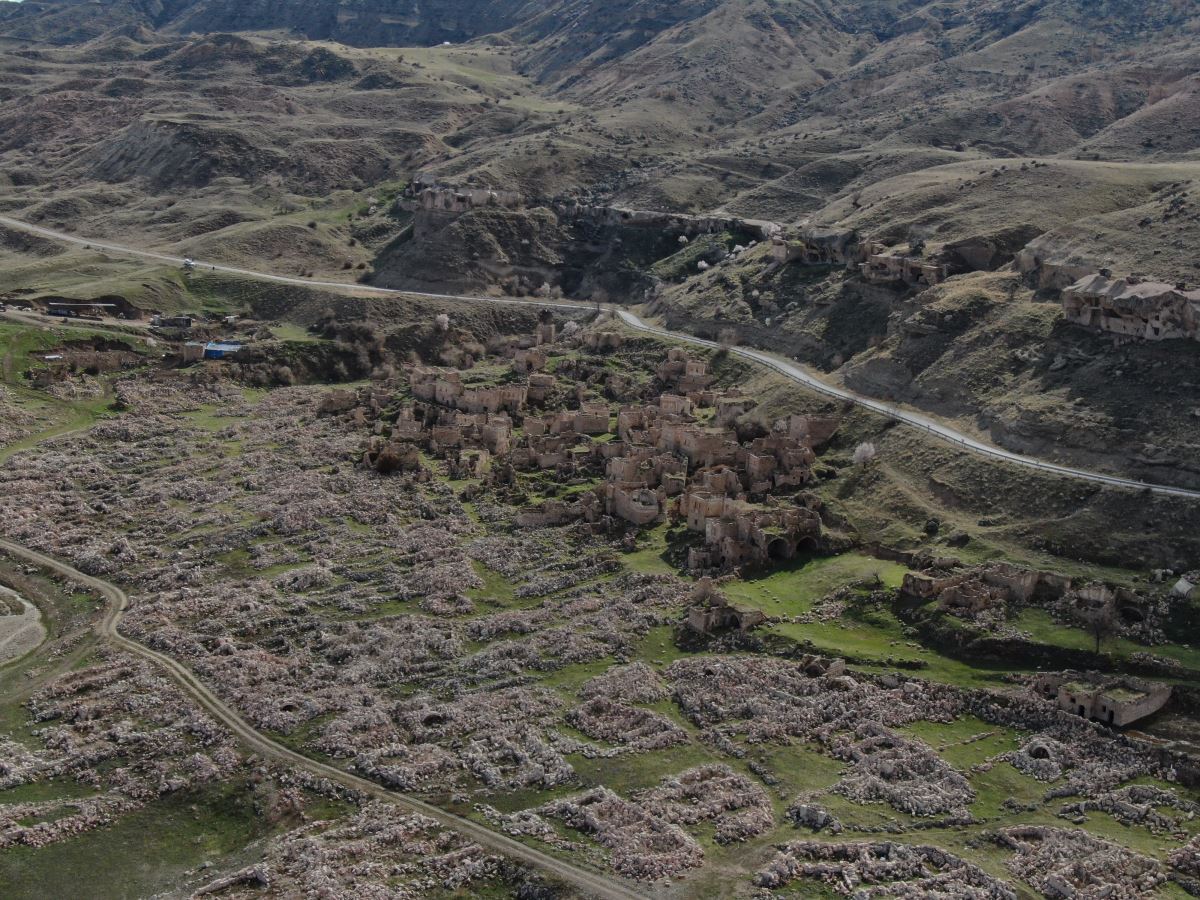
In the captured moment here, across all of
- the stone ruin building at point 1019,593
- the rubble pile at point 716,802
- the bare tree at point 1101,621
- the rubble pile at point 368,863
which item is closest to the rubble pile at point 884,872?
the rubble pile at point 716,802

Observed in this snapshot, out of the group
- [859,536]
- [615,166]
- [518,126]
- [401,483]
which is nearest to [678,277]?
[615,166]

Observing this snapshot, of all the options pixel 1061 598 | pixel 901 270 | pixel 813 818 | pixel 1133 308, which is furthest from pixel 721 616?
pixel 901 270

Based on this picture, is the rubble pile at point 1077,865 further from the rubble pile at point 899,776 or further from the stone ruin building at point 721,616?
the stone ruin building at point 721,616

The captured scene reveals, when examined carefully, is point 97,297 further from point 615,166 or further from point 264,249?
point 615,166

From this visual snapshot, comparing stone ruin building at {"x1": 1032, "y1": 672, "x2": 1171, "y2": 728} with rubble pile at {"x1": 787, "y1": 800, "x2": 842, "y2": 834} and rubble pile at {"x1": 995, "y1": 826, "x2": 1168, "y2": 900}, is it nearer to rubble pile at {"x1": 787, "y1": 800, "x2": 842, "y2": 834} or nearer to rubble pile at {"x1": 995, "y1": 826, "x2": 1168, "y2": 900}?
rubble pile at {"x1": 995, "y1": 826, "x2": 1168, "y2": 900}

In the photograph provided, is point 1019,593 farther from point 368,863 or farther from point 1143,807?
point 368,863

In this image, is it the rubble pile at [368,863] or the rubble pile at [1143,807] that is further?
the rubble pile at [1143,807]

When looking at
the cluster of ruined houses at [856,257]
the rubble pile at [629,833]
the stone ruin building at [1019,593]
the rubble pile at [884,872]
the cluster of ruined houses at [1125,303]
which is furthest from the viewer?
the cluster of ruined houses at [856,257]

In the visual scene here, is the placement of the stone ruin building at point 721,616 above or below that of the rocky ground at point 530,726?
above
